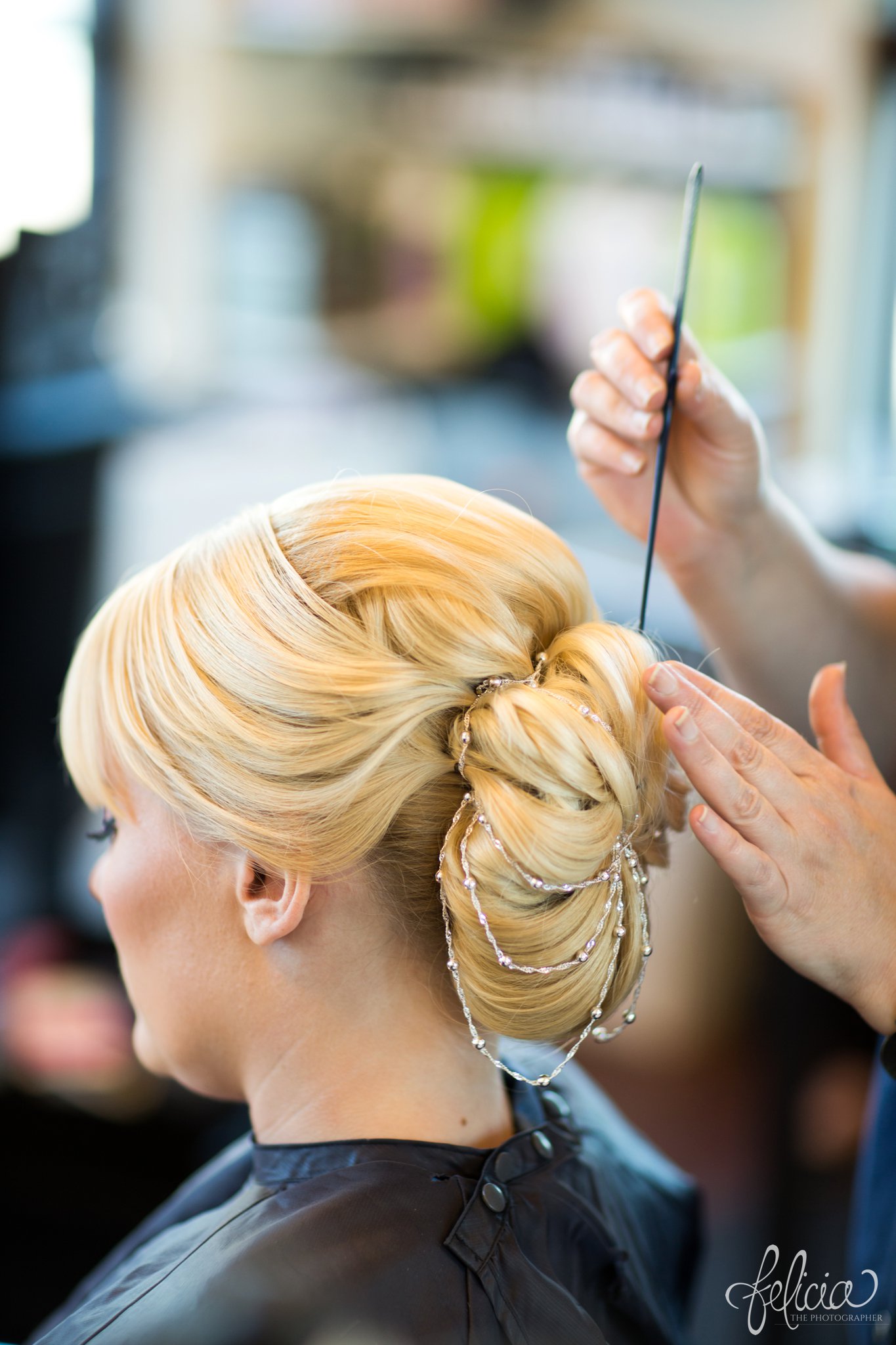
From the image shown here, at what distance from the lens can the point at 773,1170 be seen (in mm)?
1942

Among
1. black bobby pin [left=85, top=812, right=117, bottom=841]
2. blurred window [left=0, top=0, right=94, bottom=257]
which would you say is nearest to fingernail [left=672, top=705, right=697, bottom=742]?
black bobby pin [left=85, top=812, right=117, bottom=841]

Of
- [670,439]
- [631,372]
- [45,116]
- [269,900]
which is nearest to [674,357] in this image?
[631,372]

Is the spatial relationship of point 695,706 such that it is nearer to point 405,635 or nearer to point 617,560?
point 405,635

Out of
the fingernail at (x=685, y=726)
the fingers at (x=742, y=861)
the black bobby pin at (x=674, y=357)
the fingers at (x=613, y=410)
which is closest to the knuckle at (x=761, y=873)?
the fingers at (x=742, y=861)

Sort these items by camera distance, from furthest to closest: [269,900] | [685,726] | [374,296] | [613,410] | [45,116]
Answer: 1. [374,296]
2. [45,116]
3. [613,410]
4. [269,900]
5. [685,726]

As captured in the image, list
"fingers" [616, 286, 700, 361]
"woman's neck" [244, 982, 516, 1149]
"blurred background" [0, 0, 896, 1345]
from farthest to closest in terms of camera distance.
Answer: "blurred background" [0, 0, 896, 1345]
"fingers" [616, 286, 700, 361]
"woman's neck" [244, 982, 516, 1149]

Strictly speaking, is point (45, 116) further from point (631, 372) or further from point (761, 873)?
point (761, 873)

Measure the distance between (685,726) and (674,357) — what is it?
43 centimetres

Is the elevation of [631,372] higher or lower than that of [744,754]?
higher

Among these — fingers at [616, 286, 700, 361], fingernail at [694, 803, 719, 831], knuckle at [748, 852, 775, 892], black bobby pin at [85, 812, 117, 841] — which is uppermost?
fingers at [616, 286, 700, 361]

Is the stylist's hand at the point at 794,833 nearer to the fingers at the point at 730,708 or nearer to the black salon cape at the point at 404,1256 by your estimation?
the fingers at the point at 730,708

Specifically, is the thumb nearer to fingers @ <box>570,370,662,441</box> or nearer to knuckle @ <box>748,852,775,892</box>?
knuckle @ <box>748,852,775,892</box>

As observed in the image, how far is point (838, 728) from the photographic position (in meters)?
1.01

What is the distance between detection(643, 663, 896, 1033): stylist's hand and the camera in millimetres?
822
